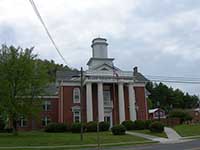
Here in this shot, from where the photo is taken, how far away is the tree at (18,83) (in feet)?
139

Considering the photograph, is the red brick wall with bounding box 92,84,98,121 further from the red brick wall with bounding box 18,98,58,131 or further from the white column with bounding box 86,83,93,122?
the red brick wall with bounding box 18,98,58,131

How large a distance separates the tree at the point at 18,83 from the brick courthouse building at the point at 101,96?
12394 mm

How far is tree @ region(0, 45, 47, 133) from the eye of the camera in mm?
42375

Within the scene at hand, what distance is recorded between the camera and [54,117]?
61312 mm

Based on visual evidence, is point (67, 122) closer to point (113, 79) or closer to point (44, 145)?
point (113, 79)

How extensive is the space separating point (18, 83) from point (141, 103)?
24475 mm

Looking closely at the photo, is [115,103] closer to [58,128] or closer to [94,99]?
[94,99]

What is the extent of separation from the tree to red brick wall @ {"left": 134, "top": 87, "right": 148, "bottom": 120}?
68.1 ft

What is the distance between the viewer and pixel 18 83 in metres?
43.2

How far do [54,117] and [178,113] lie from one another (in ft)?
72.0

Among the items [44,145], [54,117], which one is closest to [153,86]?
[54,117]

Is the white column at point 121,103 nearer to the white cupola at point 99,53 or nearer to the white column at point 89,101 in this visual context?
the white column at point 89,101

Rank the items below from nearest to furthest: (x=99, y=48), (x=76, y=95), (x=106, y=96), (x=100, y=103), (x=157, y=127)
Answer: (x=157, y=127) → (x=100, y=103) → (x=76, y=95) → (x=106, y=96) → (x=99, y=48)

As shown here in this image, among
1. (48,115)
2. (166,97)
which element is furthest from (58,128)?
(166,97)
